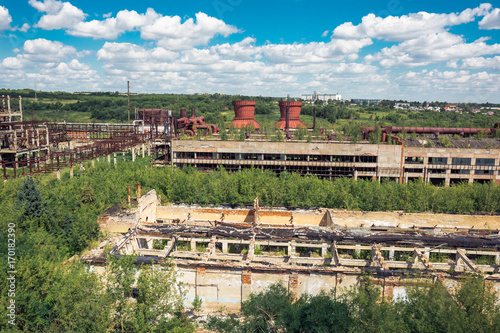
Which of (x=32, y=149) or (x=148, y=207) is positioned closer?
(x=148, y=207)

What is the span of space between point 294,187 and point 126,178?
16.2m

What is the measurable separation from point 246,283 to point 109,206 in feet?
47.8

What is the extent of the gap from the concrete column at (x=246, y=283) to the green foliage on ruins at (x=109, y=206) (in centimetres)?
336

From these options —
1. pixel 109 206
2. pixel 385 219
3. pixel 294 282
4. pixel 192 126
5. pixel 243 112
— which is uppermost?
pixel 243 112

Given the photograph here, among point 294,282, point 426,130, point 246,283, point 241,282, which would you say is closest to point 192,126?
point 426,130

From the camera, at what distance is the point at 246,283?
57.8 feet

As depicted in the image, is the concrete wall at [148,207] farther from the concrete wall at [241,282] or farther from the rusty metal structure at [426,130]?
the rusty metal structure at [426,130]

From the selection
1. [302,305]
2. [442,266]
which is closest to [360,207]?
[442,266]

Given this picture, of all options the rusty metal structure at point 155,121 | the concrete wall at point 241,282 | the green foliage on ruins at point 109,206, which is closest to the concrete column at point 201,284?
the concrete wall at point 241,282

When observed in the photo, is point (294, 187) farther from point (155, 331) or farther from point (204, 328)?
point (155, 331)

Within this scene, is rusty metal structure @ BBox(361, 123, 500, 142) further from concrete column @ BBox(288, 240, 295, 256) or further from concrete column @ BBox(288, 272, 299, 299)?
→ concrete column @ BBox(288, 272, 299, 299)

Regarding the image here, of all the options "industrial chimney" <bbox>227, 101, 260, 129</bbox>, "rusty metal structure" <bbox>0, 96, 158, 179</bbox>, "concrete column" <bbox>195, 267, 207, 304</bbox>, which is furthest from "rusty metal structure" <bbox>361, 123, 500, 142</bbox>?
"concrete column" <bbox>195, 267, 207, 304</bbox>

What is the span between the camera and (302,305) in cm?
1351

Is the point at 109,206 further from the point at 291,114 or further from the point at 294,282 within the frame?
the point at 291,114
